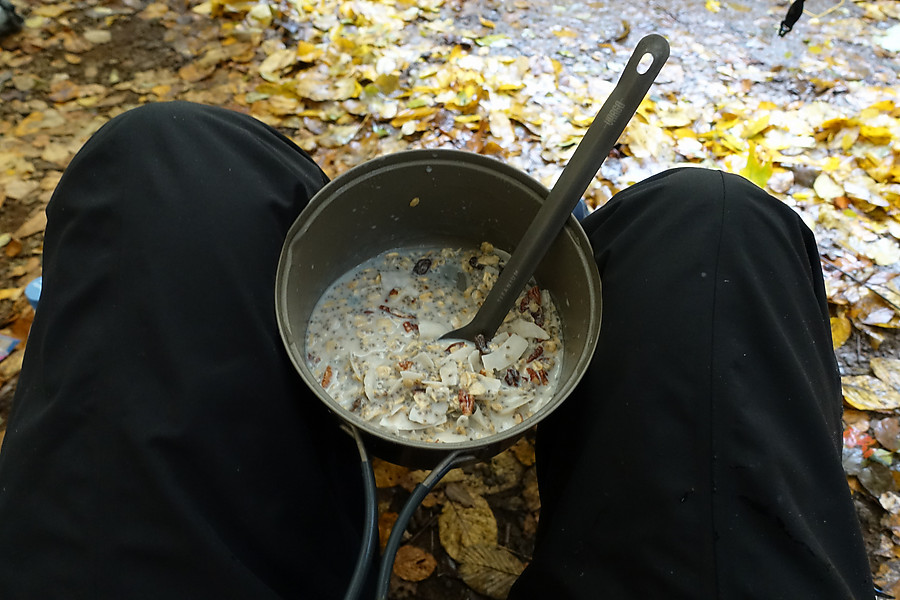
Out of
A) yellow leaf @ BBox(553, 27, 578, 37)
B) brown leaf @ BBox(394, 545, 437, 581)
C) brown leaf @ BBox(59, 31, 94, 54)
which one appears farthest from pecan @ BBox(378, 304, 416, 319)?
brown leaf @ BBox(59, 31, 94, 54)

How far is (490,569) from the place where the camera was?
1051mm

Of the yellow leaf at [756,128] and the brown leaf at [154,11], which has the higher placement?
the yellow leaf at [756,128]

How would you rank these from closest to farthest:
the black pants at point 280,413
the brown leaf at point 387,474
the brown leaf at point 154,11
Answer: the black pants at point 280,413, the brown leaf at point 387,474, the brown leaf at point 154,11

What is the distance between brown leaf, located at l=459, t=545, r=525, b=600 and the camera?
1032 millimetres

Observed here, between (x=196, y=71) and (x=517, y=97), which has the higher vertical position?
(x=517, y=97)

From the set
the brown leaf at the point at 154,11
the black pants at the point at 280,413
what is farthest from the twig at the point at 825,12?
the brown leaf at the point at 154,11

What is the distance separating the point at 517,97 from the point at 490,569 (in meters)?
1.32

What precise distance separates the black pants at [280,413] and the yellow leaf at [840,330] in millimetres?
619

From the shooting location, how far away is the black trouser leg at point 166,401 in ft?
1.96

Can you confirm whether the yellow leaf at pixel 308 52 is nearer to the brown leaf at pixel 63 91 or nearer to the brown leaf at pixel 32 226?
the brown leaf at pixel 63 91

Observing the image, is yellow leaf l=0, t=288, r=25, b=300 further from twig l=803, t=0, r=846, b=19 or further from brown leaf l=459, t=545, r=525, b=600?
twig l=803, t=0, r=846, b=19

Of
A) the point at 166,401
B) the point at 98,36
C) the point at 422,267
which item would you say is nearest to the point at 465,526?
the point at 422,267

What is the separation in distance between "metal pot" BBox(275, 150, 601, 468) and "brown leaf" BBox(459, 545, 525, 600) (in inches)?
16.4

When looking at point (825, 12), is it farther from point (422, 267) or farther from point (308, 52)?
point (422, 267)
